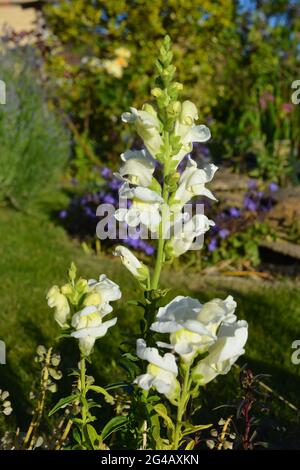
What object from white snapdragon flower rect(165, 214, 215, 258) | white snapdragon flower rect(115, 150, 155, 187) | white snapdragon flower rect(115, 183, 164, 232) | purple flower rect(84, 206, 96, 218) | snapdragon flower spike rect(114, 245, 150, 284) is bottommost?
purple flower rect(84, 206, 96, 218)

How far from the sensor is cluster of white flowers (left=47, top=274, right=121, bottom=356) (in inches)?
58.6

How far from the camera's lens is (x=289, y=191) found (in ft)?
17.3

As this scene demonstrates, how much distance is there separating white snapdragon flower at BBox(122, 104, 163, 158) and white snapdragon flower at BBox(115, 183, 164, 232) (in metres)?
0.12

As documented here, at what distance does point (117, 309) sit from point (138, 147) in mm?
2046

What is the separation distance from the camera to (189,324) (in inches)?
53.7

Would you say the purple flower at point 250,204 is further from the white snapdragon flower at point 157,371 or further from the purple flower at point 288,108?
the white snapdragon flower at point 157,371

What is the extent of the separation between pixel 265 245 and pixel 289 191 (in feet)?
1.80

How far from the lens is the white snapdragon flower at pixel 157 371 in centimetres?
142

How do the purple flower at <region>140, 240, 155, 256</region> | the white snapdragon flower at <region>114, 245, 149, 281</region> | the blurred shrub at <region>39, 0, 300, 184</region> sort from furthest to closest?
1. the blurred shrub at <region>39, 0, 300, 184</region>
2. the purple flower at <region>140, 240, 155, 256</region>
3. the white snapdragon flower at <region>114, 245, 149, 281</region>

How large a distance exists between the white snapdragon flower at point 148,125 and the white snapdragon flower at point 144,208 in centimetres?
12

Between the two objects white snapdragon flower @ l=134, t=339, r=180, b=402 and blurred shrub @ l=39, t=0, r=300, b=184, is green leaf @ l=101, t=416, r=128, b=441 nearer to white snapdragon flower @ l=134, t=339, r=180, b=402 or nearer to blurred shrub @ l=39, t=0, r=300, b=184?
white snapdragon flower @ l=134, t=339, r=180, b=402

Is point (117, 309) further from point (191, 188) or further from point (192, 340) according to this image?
point (192, 340)

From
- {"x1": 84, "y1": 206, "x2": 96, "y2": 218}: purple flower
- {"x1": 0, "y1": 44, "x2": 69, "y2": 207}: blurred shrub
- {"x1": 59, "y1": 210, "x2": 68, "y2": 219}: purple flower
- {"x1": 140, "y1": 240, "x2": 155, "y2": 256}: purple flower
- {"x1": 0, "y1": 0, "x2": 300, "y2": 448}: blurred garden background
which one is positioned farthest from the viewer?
{"x1": 0, "y1": 44, "x2": 69, "y2": 207}: blurred shrub

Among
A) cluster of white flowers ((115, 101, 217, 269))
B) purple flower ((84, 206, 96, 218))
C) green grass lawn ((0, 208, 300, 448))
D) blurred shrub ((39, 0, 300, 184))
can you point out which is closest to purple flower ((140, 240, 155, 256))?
green grass lawn ((0, 208, 300, 448))
